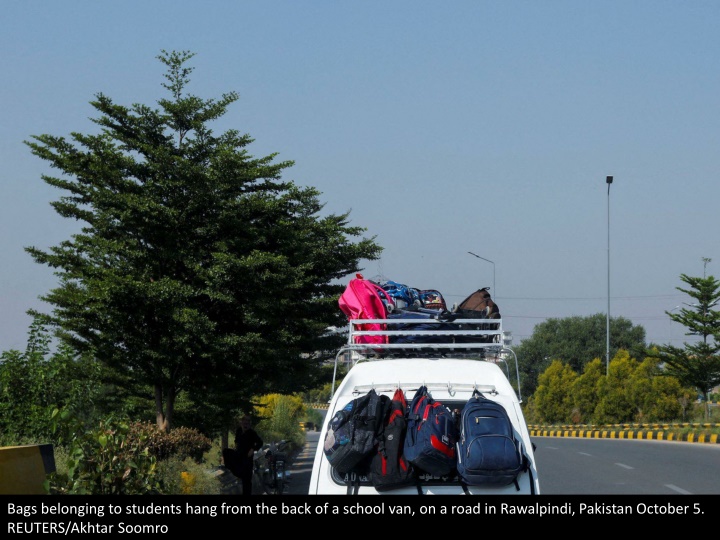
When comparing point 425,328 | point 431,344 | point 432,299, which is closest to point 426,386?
point 431,344

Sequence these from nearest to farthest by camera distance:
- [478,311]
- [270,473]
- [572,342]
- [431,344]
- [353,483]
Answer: [353,483], [431,344], [478,311], [270,473], [572,342]

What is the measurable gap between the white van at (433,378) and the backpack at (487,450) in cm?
19

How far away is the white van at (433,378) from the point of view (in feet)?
21.5

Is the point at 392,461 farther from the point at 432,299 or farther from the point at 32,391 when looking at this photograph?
the point at 32,391

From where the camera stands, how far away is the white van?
6.55 m

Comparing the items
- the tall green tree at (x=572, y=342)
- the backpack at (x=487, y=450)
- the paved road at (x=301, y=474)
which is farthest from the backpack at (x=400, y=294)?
the tall green tree at (x=572, y=342)

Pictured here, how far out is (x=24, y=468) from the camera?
866cm

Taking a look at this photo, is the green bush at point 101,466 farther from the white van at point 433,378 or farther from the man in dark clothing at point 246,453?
the man in dark clothing at point 246,453

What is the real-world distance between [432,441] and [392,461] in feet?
1.09

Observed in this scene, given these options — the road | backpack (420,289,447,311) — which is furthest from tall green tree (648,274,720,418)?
backpack (420,289,447,311)

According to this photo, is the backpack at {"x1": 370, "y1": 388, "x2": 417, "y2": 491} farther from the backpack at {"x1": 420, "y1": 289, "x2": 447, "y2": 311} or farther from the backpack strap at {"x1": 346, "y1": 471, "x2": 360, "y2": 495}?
the backpack at {"x1": 420, "y1": 289, "x2": 447, "y2": 311}

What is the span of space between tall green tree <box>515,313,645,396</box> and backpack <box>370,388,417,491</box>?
10073cm

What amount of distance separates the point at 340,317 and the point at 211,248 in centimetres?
703
